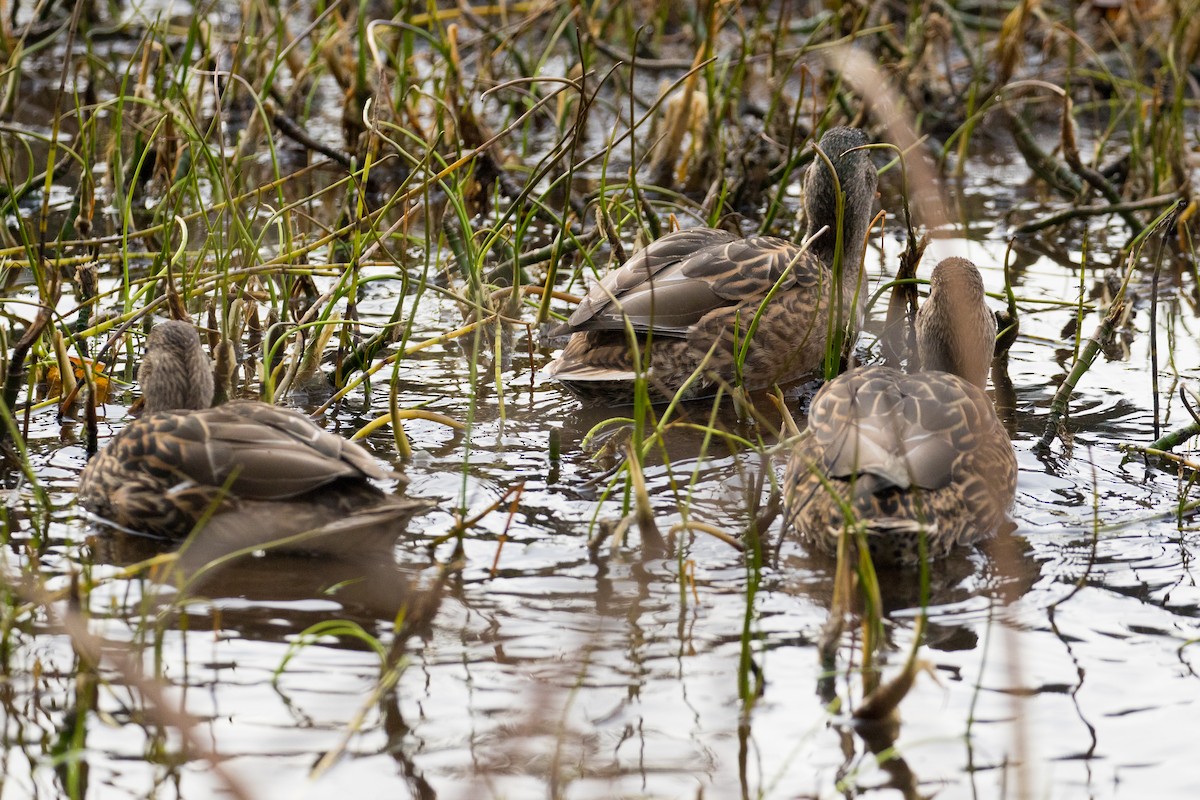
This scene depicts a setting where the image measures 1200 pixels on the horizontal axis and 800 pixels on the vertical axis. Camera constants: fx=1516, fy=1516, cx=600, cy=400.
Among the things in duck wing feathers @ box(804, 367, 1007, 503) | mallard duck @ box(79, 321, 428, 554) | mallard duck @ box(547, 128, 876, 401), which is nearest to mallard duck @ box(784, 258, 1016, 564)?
duck wing feathers @ box(804, 367, 1007, 503)

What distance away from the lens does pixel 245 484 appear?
4.51m

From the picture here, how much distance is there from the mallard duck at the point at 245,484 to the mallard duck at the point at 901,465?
48.6 inches

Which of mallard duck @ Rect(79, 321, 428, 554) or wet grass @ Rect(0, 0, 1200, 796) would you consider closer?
mallard duck @ Rect(79, 321, 428, 554)

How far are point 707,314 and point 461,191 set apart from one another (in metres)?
1.12

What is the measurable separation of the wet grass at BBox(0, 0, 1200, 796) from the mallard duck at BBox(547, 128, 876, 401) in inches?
7.3

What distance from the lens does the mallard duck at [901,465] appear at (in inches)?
176

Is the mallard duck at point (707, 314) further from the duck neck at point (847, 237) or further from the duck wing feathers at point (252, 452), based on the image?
the duck wing feathers at point (252, 452)

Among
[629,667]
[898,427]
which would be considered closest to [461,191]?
[898,427]

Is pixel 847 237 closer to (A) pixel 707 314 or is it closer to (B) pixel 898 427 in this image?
(A) pixel 707 314

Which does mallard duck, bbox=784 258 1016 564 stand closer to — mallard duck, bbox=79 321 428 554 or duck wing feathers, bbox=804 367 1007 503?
duck wing feathers, bbox=804 367 1007 503

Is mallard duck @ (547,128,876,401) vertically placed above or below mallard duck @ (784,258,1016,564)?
above

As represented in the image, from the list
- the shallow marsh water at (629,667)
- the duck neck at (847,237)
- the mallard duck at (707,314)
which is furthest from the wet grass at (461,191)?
the duck neck at (847,237)

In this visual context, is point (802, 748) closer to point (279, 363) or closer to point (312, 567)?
point (312, 567)

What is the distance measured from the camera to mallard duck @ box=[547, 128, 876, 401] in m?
6.08
